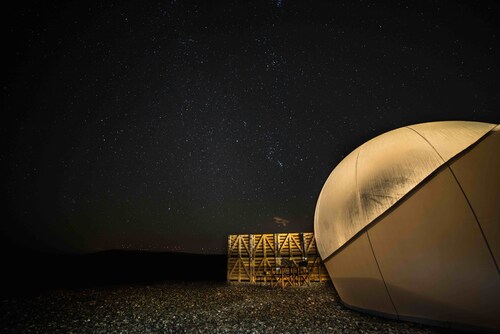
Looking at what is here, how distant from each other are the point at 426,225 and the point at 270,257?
9.89 meters

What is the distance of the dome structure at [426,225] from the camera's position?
393cm

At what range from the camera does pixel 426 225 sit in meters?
4.34

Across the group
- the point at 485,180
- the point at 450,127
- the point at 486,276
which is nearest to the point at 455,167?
the point at 485,180

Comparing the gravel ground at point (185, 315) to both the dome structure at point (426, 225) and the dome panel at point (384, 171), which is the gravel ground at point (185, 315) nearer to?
the dome structure at point (426, 225)

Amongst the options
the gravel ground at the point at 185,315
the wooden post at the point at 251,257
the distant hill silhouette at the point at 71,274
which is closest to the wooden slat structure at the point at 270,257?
the wooden post at the point at 251,257

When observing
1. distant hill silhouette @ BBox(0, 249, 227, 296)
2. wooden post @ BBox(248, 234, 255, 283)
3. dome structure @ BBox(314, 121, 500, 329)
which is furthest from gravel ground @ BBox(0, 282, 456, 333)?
wooden post @ BBox(248, 234, 255, 283)

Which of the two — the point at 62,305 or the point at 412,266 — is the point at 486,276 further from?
the point at 62,305

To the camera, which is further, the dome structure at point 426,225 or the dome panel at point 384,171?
the dome panel at point 384,171

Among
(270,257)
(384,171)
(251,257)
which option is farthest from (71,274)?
(384,171)

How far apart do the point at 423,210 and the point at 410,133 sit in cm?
205

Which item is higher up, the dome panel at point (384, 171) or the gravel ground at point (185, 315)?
the dome panel at point (384, 171)

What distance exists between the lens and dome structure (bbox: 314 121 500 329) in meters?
3.93

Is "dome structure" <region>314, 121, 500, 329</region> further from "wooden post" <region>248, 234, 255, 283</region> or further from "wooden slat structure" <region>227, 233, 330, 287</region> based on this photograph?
"wooden post" <region>248, 234, 255, 283</region>

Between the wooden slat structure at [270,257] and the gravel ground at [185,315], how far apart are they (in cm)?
350
